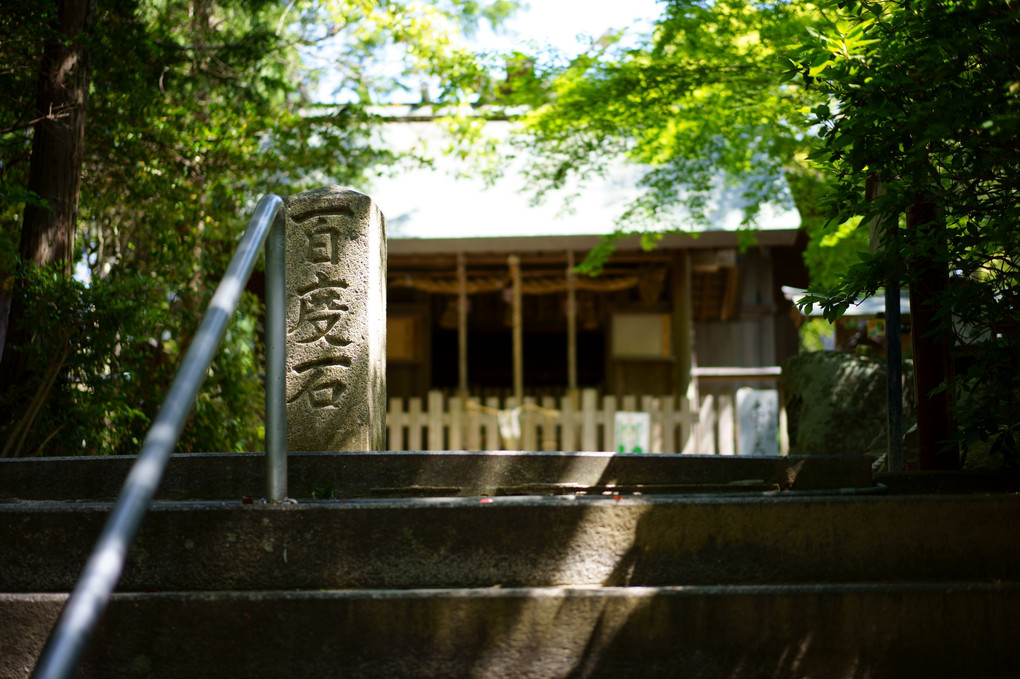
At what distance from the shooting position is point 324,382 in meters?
4.94

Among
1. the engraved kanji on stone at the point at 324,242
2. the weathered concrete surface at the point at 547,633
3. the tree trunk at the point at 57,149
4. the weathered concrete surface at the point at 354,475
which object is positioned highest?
the tree trunk at the point at 57,149

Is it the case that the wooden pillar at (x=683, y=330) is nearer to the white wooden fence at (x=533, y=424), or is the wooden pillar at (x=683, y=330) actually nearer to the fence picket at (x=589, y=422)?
the white wooden fence at (x=533, y=424)

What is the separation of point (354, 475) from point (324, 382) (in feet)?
3.69

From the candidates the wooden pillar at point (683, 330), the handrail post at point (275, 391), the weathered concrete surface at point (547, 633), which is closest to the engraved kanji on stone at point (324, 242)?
the handrail post at point (275, 391)

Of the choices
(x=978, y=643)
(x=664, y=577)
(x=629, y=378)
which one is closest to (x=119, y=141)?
(x=664, y=577)

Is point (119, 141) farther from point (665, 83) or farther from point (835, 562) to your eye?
point (835, 562)

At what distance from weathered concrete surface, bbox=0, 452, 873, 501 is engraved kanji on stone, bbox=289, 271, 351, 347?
3.60 ft

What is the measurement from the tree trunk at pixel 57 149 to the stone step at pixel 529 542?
13.5 feet

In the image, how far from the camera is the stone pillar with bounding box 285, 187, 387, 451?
16.1 feet

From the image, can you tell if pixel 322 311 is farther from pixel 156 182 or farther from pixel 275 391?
pixel 156 182

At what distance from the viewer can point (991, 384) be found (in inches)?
133

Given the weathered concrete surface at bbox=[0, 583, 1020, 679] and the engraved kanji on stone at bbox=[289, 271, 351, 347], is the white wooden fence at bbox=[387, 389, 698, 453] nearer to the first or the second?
the engraved kanji on stone at bbox=[289, 271, 351, 347]

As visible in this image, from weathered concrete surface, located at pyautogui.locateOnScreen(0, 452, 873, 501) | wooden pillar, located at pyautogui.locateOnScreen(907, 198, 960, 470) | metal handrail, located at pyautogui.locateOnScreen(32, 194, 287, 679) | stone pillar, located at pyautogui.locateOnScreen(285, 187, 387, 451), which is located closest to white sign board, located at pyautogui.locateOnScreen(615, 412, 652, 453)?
stone pillar, located at pyautogui.locateOnScreen(285, 187, 387, 451)

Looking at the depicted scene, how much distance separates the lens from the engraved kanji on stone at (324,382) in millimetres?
4930
